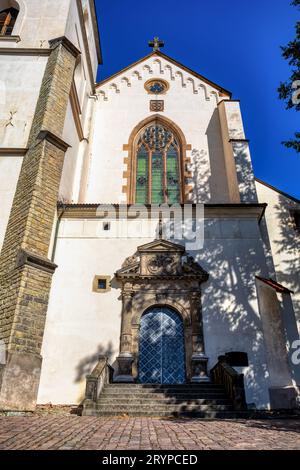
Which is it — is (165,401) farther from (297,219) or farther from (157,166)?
(157,166)

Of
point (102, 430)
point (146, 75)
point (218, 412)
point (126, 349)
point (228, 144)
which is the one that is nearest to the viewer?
point (102, 430)

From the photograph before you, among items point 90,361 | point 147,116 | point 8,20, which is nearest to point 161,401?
point 90,361

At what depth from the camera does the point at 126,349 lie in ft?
30.5

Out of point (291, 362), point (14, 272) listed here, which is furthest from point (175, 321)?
point (14, 272)

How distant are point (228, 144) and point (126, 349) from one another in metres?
9.98

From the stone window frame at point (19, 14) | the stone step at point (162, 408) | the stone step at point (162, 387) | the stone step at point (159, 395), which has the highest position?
the stone window frame at point (19, 14)

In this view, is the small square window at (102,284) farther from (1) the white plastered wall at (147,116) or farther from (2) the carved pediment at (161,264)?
(1) the white plastered wall at (147,116)

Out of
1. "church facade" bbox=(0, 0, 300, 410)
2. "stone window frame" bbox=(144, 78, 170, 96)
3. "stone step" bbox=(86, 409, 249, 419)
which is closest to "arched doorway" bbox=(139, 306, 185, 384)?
"church facade" bbox=(0, 0, 300, 410)

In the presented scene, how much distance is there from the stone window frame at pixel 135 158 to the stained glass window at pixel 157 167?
157 millimetres

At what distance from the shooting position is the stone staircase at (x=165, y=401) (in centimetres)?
701

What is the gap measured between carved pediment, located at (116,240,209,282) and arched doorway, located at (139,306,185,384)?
3.71 ft

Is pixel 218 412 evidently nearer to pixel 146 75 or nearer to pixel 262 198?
pixel 262 198

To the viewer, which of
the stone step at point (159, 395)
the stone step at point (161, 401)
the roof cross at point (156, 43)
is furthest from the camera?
the roof cross at point (156, 43)

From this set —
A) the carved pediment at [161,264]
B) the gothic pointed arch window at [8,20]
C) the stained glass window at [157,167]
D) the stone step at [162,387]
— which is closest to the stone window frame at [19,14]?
the gothic pointed arch window at [8,20]
